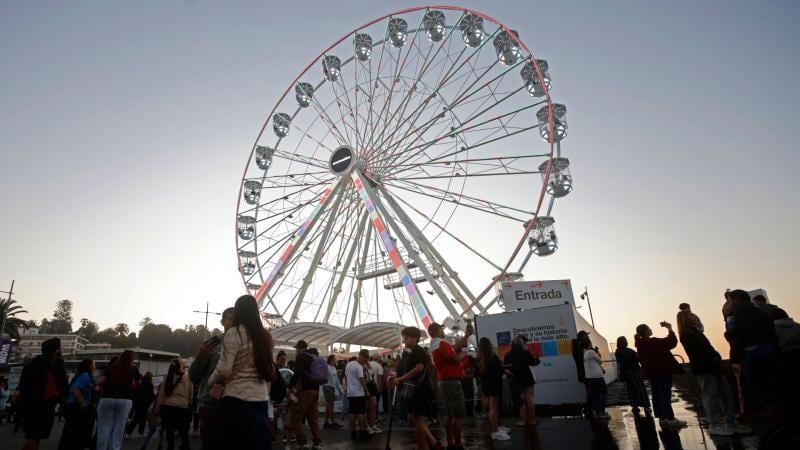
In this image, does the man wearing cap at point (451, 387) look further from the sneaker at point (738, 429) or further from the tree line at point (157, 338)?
the tree line at point (157, 338)

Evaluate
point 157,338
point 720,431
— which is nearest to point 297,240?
point 720,431

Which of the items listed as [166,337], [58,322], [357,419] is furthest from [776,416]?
[58,322]

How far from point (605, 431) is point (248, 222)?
838 inches

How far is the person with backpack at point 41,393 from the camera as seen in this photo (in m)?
6.27

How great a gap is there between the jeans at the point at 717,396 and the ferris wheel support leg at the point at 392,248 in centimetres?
1032

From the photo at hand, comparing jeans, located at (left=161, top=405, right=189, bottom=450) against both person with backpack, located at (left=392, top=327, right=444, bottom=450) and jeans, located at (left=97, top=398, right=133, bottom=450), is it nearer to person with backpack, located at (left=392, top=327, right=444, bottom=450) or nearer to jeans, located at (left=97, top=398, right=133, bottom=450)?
jeans, located at (left=97, top=398, right=133, bottom=450)

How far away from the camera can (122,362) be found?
7.02 metres

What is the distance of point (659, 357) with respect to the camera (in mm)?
7914

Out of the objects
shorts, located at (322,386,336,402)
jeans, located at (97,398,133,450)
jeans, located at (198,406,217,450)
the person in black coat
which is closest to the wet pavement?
the person in black coat

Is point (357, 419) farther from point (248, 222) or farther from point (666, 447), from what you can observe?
point (248, 222)

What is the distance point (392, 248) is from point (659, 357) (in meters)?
11.8

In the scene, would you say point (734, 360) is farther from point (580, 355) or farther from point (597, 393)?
point (580, 355)

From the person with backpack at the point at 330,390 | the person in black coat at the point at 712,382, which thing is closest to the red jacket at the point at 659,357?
the person in black coat at the point at 712,382

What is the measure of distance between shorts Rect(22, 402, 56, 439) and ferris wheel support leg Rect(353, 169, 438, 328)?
1156 cm
